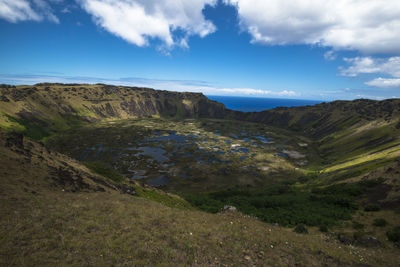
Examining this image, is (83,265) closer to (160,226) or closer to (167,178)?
(160,226)

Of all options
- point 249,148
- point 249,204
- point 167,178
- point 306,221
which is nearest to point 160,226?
point 306,221

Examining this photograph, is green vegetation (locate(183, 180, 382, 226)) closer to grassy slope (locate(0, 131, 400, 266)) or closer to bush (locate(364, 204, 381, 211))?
bush (locate(364, 204, 381, 211))

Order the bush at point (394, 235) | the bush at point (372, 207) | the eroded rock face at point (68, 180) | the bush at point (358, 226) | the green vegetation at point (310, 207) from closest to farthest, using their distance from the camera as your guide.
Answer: the bush at point (394, 235), the bush at point (358, 226), the eroded rock face at point (68, 180), the bush at point (372, 207), the green vegetation at point (310, 207)

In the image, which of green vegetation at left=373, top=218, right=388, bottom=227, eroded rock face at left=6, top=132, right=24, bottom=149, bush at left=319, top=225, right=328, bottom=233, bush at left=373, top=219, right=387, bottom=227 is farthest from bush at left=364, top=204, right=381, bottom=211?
eroded rock face at left=6, top=132, right=24, bottom=149

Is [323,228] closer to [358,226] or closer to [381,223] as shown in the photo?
[358,226]

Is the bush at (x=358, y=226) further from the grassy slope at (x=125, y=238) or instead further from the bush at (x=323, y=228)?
the grassy slope at (x=125, y=238)

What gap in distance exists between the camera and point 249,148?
121062 mm

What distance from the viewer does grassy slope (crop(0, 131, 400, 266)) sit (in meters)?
12.5

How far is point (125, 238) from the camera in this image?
15.3m

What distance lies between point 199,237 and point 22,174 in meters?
24.2

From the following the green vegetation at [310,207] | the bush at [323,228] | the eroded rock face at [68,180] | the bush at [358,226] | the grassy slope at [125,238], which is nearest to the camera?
the grassy slope at [125,238]

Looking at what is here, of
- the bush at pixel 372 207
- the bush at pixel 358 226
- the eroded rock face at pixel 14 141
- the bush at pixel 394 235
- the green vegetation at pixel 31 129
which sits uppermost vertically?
the eroded rock face at pixel 14 141

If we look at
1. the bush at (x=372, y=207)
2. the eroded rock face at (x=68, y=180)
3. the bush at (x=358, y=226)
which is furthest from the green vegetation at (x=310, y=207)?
the eroded rock face at (x=68, y=180)

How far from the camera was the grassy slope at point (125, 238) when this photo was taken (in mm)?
12508
